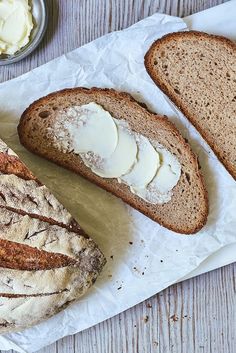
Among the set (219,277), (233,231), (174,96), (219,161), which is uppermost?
(174,96)

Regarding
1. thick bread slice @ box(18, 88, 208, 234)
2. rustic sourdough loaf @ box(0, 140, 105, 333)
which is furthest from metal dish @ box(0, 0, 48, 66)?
rustic sourdough loaf @ box(0, 140, 105, 333)

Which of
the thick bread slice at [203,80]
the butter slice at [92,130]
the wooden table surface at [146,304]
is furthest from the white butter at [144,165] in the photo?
the wooden table surface at [146,304]

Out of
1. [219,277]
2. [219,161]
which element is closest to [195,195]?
[219,161]

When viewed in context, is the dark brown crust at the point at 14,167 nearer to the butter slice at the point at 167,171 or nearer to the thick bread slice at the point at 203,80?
the butter slice at the point at 167,171

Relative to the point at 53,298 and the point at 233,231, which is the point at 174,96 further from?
Result: the point at 53,298

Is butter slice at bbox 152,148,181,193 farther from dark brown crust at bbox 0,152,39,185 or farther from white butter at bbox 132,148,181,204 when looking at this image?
dark brown crust at bbox 0,152,39,185
